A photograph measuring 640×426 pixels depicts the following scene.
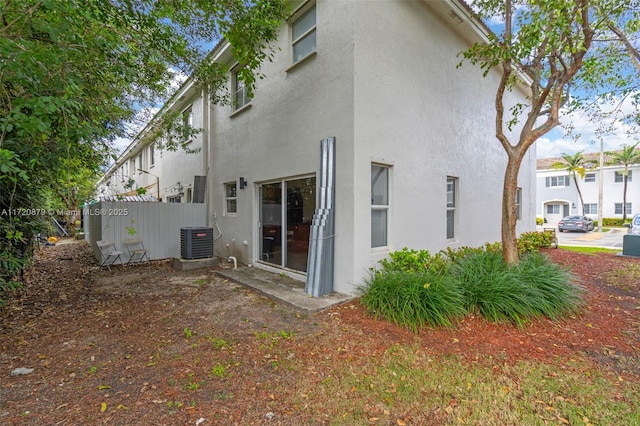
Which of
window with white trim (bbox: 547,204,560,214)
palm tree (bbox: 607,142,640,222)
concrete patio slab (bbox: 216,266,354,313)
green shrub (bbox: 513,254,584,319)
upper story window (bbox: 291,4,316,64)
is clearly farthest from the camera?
window with white trim (bbox: 547,204,560,214)

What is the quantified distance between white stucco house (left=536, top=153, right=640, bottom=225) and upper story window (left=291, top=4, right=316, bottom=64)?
33.1 metres

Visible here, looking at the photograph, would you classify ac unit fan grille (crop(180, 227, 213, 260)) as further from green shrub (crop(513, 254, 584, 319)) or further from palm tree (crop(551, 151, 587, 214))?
palm tree (crop(551, 151, 587, 214))

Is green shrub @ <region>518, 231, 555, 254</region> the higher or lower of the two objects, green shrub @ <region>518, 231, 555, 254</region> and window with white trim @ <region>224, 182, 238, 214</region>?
the lower

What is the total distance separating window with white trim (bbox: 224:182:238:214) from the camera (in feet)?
28.4

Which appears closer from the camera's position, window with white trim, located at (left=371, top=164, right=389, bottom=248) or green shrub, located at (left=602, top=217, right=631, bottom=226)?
window with white trim, located at (left=371, top=164, right=389, bottom=248)

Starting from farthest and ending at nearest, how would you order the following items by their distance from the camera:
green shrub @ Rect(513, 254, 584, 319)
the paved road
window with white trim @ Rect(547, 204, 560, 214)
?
window with white trim @ Rect(547, 204, 560, 214), the paved road, green shrub @ Rect(513, 254, 584, 319)

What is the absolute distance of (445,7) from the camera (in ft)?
21.3

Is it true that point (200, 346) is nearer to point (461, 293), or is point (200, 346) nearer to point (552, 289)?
point (461, 293)

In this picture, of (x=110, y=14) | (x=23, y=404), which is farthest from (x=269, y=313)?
(x=110, y=14)

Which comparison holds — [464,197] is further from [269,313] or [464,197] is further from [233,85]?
[233,85]

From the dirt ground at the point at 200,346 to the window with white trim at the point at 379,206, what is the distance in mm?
1537

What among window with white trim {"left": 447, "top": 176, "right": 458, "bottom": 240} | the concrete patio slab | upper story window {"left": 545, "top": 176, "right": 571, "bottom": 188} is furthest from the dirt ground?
upper story window {"left": 545, "top": 176, "right": 571, "bottom": 188}

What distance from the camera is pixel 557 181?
3312 cm

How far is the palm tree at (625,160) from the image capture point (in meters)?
26.6
